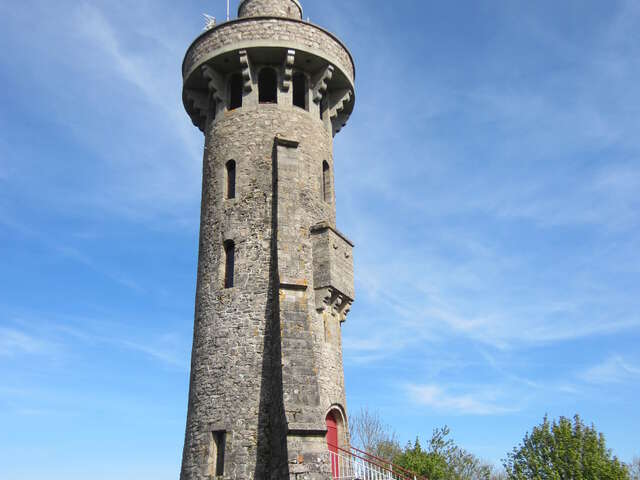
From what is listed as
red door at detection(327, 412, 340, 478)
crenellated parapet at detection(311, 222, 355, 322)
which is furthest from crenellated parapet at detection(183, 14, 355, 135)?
red door at detection(327, 412, 340, 478)

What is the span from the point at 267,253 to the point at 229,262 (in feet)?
4.52

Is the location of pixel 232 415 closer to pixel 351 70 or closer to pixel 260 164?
pixel 260 164

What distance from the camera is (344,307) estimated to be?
17906mm

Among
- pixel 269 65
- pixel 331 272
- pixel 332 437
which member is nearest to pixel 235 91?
pixel 269 65

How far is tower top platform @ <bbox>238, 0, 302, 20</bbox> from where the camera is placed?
21469 millimetres

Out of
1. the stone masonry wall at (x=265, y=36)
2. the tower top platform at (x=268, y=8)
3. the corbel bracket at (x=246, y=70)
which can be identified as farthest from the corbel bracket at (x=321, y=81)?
the tower top platform at (x=268, y=8)

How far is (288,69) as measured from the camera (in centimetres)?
1911

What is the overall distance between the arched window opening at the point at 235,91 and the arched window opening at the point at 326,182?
3566 mm

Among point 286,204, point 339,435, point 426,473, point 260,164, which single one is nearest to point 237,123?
point 260,164

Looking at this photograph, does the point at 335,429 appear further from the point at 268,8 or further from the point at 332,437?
the point at 268,8

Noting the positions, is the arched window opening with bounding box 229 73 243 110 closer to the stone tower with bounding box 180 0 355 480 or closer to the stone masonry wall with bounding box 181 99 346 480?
Result: the stone tower with bounding box 180 0 355 480

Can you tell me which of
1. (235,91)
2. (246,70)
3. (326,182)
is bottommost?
(326,182)

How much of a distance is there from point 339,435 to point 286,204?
6653mm

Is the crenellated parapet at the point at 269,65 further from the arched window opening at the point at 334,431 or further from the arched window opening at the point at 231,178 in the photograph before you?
the arched window opening at the point at 334,431
